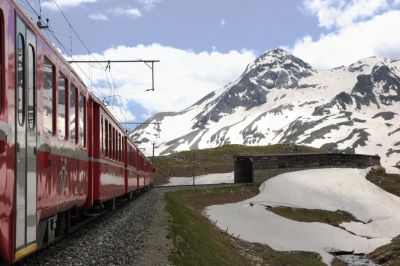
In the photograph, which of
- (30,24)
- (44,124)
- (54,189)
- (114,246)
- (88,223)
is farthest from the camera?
(88,223)

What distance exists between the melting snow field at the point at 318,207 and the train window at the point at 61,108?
25284 mm

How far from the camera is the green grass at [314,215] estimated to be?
50094 millimetres

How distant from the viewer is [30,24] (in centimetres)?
835

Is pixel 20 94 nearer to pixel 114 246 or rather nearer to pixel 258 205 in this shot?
pixel 114 246

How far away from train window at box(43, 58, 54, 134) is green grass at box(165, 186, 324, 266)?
5610 millimetres

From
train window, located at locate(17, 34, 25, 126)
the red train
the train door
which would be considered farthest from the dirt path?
train window, located at locate(17, 34, 25, 126)

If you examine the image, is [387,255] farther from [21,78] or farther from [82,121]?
[21,78]

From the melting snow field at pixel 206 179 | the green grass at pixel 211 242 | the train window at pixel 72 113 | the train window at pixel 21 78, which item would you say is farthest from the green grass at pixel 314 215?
the melting snow field at pixel 206 179

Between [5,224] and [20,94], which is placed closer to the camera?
[5,224]

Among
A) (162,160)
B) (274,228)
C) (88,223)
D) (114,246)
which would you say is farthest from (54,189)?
(162,160)

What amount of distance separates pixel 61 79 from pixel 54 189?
2368mm

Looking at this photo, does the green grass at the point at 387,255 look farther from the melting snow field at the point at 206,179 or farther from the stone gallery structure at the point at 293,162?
the melting snow field at the point at 206,179

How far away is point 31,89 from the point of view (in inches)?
322

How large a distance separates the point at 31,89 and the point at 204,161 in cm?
12034
